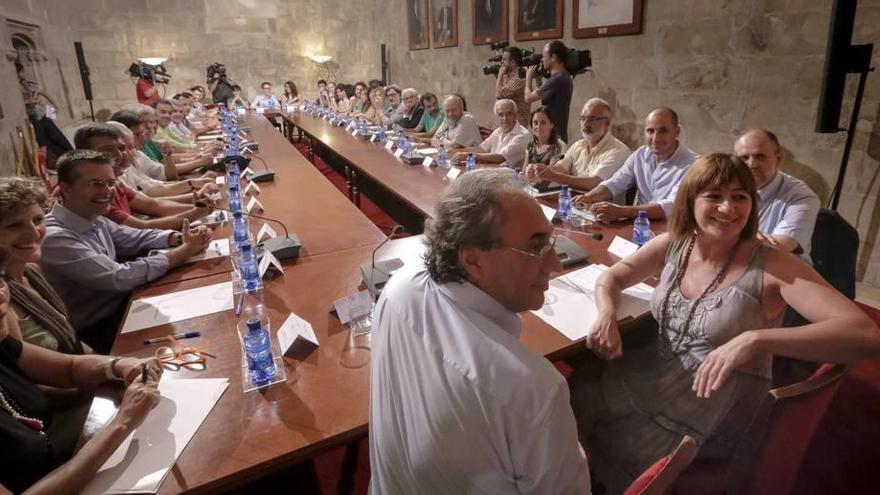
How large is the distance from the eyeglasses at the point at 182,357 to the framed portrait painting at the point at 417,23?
7.91 meters

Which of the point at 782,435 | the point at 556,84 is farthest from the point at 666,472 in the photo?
the point at 556,84

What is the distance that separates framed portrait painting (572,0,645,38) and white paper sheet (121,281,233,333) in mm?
4040

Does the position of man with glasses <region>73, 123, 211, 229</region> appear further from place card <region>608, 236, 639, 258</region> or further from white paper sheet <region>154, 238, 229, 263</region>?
place card <region>608, 236, 639, 258</region>

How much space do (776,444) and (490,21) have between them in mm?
6319

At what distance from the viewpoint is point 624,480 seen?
48.2 inches

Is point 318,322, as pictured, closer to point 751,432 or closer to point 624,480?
point 624,480

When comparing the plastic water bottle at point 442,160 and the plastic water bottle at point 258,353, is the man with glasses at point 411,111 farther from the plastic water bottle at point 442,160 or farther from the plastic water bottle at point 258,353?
the plastic water bottle at point 258,353

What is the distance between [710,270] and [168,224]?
256cm

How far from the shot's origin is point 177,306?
1.58 meters

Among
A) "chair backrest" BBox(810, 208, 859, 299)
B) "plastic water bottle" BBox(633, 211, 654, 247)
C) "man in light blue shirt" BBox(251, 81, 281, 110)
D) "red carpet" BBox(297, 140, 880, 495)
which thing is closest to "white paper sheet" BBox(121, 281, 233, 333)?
"red carpet" BBox(297, 140, 880, 495)

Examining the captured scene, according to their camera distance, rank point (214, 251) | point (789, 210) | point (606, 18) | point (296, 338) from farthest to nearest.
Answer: point (606, 18) → point (214, 251) → point (789, 210) → point (296, 338)

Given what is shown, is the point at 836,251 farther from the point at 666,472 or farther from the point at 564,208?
the point at 666,472

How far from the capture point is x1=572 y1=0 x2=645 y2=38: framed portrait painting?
4109 millimetres

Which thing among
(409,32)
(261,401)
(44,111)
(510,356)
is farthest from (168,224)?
(409,32)
